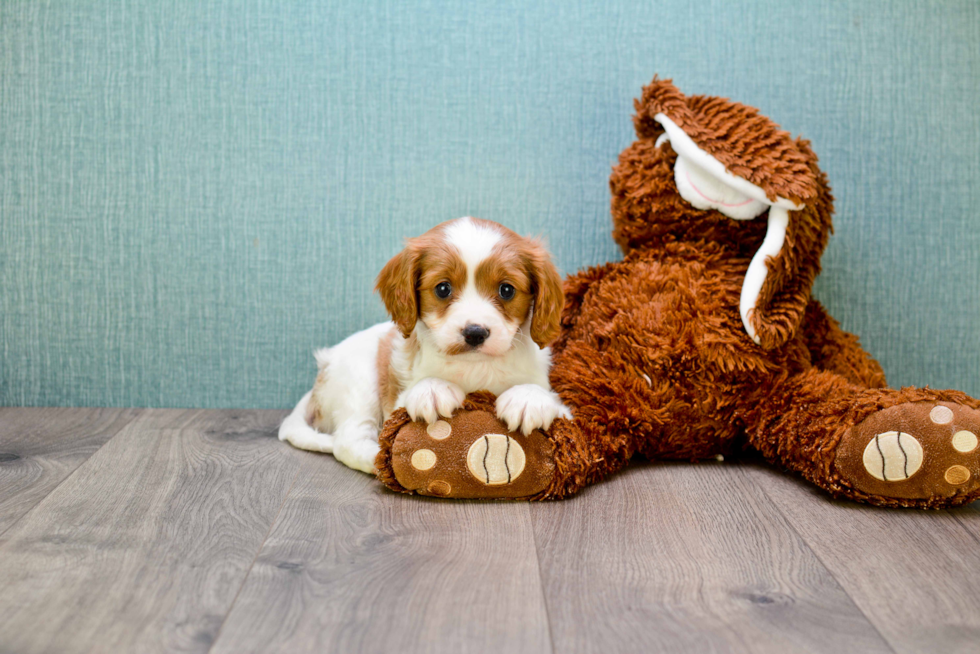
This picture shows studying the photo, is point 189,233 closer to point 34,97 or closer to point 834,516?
point 34,97

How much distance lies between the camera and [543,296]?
1.58 m

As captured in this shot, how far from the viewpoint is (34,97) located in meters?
2.13

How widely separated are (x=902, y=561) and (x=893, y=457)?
260mm

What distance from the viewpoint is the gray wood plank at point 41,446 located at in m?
1.52

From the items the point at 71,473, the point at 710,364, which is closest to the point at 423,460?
the point at 710,364

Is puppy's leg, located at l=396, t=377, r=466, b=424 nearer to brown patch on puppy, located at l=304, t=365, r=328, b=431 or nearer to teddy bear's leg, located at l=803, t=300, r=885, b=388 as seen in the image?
brown patch on puppy, located at l=304, t=365, r=328, b=431

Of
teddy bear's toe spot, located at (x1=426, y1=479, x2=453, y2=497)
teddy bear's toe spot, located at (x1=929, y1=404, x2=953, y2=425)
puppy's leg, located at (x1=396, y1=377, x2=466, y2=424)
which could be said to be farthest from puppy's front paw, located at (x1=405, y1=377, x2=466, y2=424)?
teddy bear's toe spot, located at (x1=929, y1=404, x2=953, y2=425)

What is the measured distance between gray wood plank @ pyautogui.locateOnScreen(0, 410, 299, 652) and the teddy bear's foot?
1.13 meters

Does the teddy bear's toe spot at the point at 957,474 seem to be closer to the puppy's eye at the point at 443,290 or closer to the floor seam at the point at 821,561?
the floor seam at the point at 821,561

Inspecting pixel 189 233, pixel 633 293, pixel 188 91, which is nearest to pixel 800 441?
pixel 633 293

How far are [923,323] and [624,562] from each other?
1.45 m

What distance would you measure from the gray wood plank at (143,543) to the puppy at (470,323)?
301mm

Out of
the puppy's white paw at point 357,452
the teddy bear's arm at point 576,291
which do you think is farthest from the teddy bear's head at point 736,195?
the puppy's white paw at point 357,452

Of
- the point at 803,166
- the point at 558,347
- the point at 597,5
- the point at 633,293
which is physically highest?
the point at 597,5
